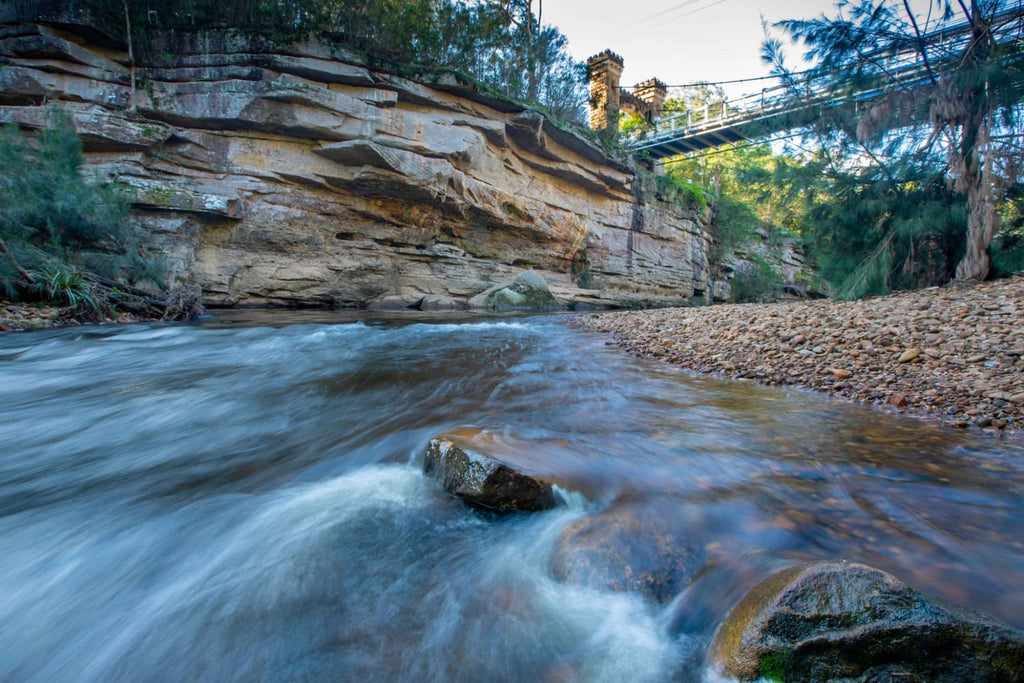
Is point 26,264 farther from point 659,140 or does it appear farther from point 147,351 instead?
point 659,140

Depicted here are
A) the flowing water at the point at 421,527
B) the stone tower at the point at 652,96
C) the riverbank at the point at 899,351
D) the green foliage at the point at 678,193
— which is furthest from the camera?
the stone tower at the point at 652,96

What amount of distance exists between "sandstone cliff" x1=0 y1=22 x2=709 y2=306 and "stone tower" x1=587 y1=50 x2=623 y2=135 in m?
4.91

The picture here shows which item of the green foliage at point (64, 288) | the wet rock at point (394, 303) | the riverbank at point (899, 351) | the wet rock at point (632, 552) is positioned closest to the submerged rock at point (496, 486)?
the wet rock at point (632, 552)

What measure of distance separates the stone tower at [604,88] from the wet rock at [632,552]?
1917 centimetres

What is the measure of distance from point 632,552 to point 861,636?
75 centimetres

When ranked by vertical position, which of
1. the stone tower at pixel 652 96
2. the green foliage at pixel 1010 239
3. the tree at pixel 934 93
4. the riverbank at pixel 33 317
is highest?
the stone tower at pixel 652 96

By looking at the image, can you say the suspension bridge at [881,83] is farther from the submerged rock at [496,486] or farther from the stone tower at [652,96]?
the stone tower at [652,96]

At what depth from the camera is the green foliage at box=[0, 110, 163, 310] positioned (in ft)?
23.0

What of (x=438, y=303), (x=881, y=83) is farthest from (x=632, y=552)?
(x=438, y=303)

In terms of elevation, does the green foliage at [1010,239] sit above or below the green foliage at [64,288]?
above

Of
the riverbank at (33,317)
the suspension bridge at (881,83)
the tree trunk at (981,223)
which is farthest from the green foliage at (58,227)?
the tree trunk at (981,223)

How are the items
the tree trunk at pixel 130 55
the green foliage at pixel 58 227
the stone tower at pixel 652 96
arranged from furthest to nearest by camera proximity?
the stone tower at pixel 652 96 → the tree trunk at pixel 130 55 → the green foliage at pixel 58 227

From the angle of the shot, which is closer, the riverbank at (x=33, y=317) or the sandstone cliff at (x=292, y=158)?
the riverbank at (x=33, y=317)

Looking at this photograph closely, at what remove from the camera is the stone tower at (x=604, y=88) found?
1861 centimetres
